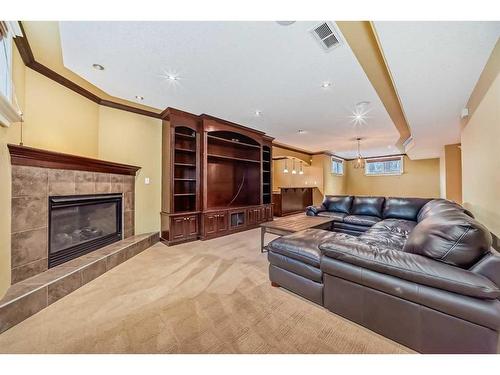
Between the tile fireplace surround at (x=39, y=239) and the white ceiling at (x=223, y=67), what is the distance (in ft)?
3.88

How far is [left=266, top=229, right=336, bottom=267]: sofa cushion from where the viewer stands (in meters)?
1.87

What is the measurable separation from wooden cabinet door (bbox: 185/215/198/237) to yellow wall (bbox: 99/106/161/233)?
0.63m

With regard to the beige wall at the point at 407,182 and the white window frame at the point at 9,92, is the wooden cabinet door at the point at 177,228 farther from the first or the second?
the beige wall at the point at 407,182

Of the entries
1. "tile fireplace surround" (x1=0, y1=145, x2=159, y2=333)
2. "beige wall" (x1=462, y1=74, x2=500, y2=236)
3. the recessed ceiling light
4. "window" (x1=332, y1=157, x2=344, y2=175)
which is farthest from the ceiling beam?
"window" (x1=332, y1=157, x2=344, y2=175)

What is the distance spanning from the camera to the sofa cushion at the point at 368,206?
4.29 m

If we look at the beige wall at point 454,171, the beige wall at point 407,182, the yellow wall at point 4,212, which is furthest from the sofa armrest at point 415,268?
the beige wall at point 407,182

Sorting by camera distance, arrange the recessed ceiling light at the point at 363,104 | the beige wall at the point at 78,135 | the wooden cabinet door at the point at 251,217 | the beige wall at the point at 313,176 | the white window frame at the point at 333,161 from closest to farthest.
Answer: the beige wall at the point at 78,135
the recessed ceiling light at the point at 363,104
the wooden cabinet door at the point at 251,217
the beige wall at the point at 313,176
the white window frame at the point at 333,161

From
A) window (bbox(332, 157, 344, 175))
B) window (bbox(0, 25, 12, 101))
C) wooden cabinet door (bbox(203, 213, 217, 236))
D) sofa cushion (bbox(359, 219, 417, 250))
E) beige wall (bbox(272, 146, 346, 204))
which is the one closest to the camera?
window (bbox(0, 25, 12, 101))

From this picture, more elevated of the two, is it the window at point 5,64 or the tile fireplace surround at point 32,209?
the window at point 5,64

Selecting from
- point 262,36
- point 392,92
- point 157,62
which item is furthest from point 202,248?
point 392,92

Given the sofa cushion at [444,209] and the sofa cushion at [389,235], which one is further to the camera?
the sofa cushion at [389,235]

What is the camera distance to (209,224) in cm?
418

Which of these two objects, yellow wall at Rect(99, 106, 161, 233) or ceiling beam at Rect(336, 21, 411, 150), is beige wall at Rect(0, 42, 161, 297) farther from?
ceiling beam at Rect(336, 21, 411, 150)
